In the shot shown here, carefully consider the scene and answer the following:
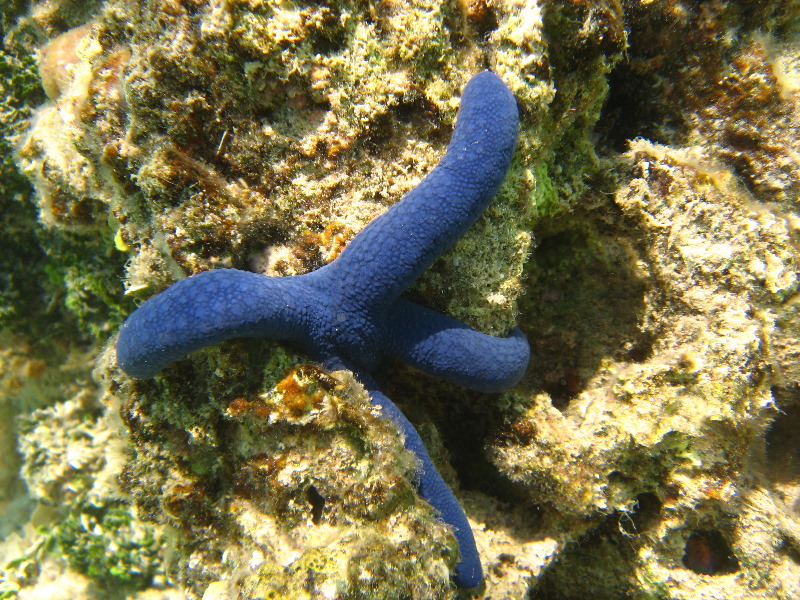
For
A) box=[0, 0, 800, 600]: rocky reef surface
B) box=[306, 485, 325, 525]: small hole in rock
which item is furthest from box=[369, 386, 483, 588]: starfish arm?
box=[306, 485, 325, 525]: small hole in rock

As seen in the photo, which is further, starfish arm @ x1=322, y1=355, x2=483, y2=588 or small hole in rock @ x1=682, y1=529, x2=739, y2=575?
small hole in rock @ x1=682, y1=529, x2=739, y2=575

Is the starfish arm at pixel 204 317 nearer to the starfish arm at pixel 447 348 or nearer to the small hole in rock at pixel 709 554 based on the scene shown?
the starfish arm at pixel 447 348

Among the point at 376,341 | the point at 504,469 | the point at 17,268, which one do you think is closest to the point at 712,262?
the point at 504,469

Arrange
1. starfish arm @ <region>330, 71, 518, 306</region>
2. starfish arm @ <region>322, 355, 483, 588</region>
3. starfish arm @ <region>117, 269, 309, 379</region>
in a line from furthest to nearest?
starfish arm @ <region>322, 355, 483, 588</region>, starfish arm @ <region>330, 71, 518, 306</region>, starfish arm @ <region>117, 269, 309, 379</region>

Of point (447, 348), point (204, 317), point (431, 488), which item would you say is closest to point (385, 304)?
point (447, 348)

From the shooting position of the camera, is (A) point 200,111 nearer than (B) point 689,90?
Yes

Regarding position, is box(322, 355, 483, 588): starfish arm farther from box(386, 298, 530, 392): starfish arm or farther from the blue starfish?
box(386, 298, 530, 392): starfish arm

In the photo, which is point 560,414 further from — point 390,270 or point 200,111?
point 200,111

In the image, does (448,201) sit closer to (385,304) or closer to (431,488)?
(385,304)
